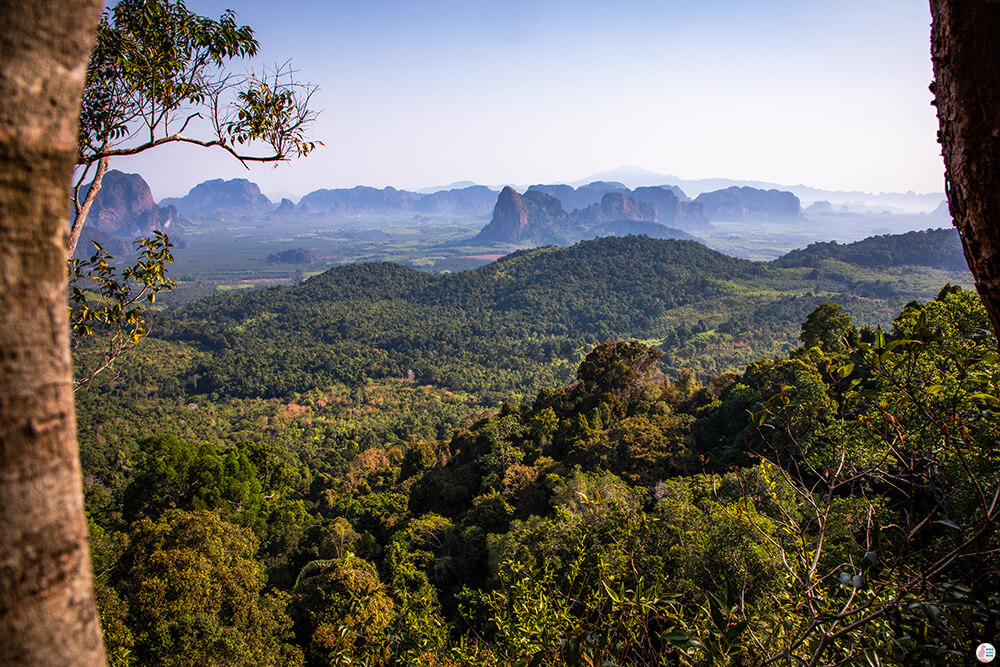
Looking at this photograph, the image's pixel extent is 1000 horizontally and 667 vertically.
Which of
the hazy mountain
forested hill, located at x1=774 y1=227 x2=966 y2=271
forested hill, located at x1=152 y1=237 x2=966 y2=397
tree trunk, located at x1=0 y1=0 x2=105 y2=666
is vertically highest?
the hazy mountain

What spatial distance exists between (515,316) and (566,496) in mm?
57448

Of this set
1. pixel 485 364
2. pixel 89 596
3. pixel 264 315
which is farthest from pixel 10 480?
pixel 264 315

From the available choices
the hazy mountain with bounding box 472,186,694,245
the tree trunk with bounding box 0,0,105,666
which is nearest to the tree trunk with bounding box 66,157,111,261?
the tree trunk with bounding box 0,0,105,666

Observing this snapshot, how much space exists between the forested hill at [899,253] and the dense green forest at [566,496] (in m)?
15.5

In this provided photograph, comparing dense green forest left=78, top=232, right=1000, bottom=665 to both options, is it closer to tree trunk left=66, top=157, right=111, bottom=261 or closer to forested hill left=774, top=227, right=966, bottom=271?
tree trunk left=66, top=157, right=111, bottom=261

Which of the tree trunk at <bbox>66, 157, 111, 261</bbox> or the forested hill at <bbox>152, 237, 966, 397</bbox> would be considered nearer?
the tree trunk at <bbox>66, 157, 111, 261</bbox>

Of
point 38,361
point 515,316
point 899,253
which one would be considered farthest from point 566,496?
point 899,253

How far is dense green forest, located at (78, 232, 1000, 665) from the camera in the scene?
2182 mm

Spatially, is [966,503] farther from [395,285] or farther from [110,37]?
[395,285]

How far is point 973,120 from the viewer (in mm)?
1231

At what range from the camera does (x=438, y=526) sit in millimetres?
13289

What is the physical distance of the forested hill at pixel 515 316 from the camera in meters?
48.8

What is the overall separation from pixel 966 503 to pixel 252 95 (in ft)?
28.2

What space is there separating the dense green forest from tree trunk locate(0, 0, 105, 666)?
164cm
